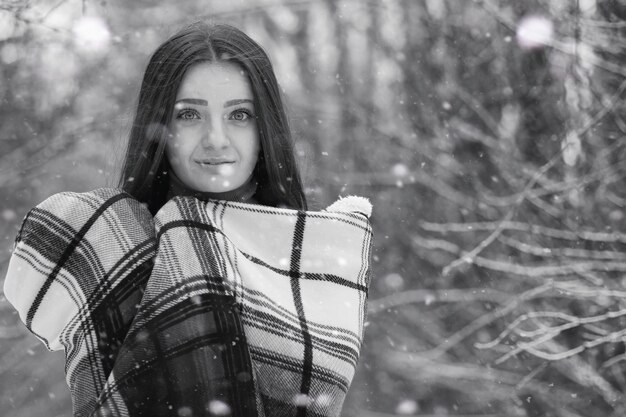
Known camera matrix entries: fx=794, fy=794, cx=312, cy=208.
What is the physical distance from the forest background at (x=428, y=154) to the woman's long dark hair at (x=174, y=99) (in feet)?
11.0

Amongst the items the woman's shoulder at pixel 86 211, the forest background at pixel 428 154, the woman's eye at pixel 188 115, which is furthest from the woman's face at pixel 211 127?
the forest background at pixel 428 154

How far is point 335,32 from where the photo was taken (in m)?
8.78

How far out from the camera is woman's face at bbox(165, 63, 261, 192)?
5.74 feet

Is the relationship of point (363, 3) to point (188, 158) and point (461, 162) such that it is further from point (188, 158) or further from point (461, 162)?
point (188, 158)

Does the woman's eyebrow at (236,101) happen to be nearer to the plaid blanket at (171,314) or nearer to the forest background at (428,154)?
the plaid blanket at (171,314)

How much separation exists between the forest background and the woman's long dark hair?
3347mm

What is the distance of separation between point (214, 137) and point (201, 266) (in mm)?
314

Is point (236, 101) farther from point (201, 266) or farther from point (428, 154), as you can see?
point (428, 154)

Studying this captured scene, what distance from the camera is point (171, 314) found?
4.99ft

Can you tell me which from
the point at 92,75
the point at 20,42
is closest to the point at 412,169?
the point at 92,75

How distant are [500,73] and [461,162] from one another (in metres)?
0.95

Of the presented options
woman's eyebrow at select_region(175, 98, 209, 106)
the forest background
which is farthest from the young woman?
the forest background

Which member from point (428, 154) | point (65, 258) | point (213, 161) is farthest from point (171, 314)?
point (428, 154)

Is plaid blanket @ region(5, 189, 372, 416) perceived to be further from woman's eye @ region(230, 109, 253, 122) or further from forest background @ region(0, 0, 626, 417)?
forest background @ region(0, 0, 626, 417)
